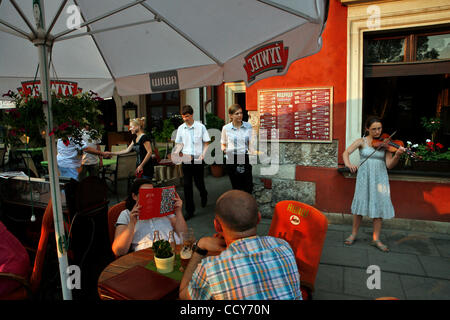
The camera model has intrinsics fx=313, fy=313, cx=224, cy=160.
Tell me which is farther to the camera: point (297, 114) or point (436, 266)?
point (297, 114)

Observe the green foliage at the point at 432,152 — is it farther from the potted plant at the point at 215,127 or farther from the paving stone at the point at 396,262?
the potted plant at the point at 215,127

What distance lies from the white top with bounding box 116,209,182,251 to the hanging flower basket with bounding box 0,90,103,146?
751 millimetres

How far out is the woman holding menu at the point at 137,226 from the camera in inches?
98.7

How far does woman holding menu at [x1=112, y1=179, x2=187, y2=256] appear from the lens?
2506 millimetres

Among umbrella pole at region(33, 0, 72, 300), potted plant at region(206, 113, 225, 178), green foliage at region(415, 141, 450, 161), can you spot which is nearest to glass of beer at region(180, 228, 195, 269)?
umbrella pole at region(33, 0, 72, 300)

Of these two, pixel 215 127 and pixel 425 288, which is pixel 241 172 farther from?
pixel 215 127

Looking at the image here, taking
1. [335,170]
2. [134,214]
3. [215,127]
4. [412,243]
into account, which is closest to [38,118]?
[134,214]

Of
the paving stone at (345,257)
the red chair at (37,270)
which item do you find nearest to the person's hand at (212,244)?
the red chair at (37,270)

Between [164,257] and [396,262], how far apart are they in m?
3.08

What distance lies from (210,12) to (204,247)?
203 centimetres

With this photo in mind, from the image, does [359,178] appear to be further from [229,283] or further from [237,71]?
[229,283]

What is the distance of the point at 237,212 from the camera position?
1631 mm

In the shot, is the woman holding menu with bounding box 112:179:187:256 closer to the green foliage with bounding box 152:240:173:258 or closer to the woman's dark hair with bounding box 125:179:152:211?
the woman's dark hair with bounding box 125:179:152:211
